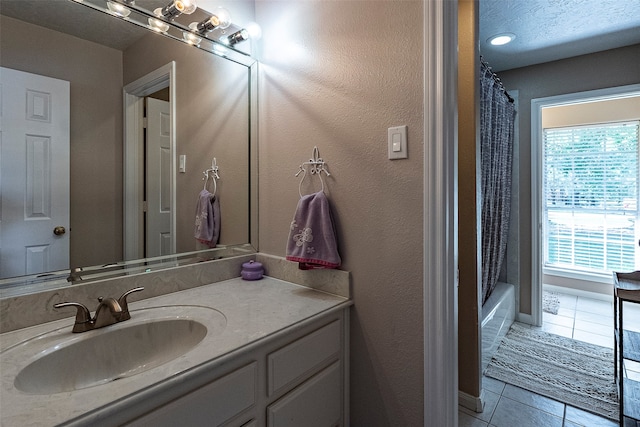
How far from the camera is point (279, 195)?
5.00ft

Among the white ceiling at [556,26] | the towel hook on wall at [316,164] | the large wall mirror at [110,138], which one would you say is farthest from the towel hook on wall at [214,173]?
the white ceiling at [556,26]

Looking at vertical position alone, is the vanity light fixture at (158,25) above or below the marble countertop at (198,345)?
above

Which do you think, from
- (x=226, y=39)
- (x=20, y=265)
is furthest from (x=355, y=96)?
(x=20, y=265)

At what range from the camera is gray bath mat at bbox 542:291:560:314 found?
3287 mm

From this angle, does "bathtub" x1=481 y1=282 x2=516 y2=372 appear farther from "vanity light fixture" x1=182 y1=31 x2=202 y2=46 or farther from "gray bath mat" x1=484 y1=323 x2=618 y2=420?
"vanity light fixture" x1=182 y1=31 x2=202 y2=46

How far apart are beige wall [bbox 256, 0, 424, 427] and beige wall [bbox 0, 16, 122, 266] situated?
681 millimetres

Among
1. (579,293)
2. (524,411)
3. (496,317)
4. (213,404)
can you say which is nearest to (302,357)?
(213,404)

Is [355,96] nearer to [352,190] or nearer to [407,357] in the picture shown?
[352,190]

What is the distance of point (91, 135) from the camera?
1.14 metres

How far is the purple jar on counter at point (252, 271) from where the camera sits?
1495 millimetres

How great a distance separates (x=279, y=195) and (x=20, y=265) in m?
0.94

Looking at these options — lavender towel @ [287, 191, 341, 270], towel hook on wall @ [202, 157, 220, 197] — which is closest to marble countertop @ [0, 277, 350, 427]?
lavender towel @ [287, 191, 341, 270]

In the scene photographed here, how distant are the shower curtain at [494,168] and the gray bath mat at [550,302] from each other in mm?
1031

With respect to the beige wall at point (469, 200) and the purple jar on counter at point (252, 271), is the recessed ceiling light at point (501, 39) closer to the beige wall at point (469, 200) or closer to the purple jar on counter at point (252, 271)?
the beige wall at point (469, 200)
